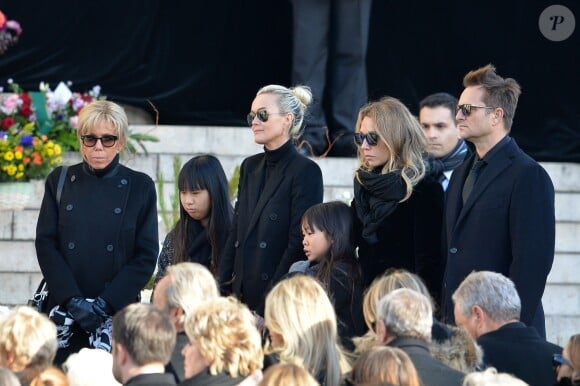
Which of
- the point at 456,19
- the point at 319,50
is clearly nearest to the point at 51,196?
the point at 319,50

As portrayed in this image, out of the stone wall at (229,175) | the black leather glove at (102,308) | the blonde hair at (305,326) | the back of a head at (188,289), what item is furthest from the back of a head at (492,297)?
the stone wall at (229,175)

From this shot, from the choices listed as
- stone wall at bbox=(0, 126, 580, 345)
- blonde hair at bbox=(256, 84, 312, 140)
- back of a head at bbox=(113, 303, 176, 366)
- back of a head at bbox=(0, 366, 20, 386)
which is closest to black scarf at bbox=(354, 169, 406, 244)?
blonde hair at bbox=(256, 84, 312, 140)

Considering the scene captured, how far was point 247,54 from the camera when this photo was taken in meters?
10.4

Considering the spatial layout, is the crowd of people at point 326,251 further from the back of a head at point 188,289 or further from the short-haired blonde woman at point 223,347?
the short-haired blonde woman at point 223,347

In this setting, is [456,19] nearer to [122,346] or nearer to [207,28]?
[207,28]

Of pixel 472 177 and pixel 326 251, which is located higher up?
pixel 472 177

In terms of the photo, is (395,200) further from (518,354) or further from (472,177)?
(518,354)

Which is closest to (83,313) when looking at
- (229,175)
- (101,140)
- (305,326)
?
(101,140)

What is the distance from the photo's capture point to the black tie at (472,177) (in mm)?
5871

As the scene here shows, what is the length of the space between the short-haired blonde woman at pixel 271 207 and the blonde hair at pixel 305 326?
134 centimetres

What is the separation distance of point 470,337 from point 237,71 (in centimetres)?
569

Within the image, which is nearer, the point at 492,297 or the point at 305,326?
the point at 305,326

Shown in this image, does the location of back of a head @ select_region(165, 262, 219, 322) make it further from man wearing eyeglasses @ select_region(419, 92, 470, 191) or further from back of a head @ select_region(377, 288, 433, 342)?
man wearing eyeglasses @ select_region(419, 92, 470, 191)

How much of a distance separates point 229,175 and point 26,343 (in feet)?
16.1
